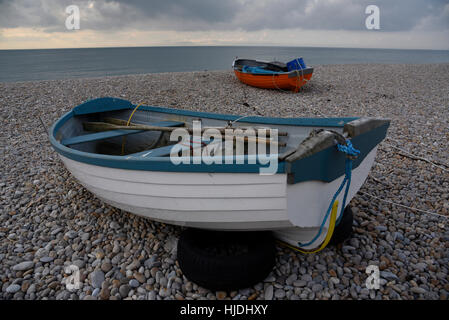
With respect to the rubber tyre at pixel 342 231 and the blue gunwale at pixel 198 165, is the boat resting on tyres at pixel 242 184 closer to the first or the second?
the blue gunwale at pixel 198 165

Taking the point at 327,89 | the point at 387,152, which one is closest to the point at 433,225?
the point at 387,152

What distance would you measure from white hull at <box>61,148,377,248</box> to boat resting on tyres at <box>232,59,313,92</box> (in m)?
9.73

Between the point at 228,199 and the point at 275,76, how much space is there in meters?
10.5

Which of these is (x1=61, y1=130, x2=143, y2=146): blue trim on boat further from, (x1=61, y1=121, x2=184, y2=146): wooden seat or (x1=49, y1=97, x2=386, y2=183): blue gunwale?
(x1=49, y1=97, x2=386, y2=183): blue gunwale

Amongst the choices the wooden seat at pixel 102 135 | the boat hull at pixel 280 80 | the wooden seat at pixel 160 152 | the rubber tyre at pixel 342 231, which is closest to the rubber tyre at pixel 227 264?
the rubber tyre at pixel 342 231

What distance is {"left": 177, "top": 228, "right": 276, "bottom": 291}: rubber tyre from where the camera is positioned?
2.64m

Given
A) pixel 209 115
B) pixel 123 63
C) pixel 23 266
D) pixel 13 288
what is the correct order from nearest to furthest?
pixel 13 288
pixel 23 266
pixel 209 115
pixel 123 63

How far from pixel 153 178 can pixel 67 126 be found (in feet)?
10.1

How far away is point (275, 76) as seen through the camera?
1204 centimetres

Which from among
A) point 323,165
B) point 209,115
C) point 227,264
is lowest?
point 227,264

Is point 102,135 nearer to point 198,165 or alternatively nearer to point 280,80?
point 198,165

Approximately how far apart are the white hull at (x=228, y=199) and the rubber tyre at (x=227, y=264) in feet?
0.87

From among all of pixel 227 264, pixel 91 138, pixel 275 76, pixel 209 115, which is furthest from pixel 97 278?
pixel 275 76
